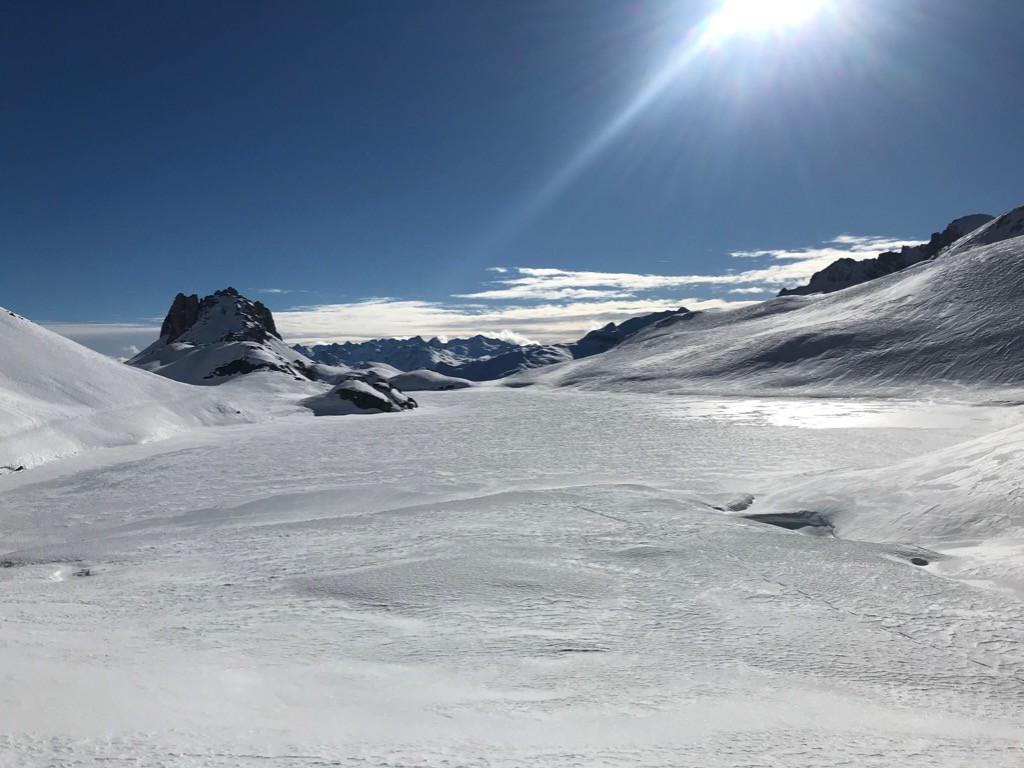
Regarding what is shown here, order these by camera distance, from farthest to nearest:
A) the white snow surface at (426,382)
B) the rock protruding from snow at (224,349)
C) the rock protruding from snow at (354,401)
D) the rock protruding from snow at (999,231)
→ the white snow surface at (426,382) → the rock protruding from snow at (999,231) → the rock protruding from snow at (224,349) → the rock protruding from snow at (354,401)

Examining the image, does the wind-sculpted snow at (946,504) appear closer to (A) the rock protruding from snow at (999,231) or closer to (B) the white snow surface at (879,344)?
(B) the white snow surface at (879,344)

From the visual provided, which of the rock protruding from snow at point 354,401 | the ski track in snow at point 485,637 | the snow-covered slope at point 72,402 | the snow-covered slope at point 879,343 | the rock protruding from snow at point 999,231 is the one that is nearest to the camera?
the ski track in snow at point 485,637

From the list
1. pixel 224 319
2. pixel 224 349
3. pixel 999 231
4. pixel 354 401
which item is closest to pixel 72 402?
pixel 354 401

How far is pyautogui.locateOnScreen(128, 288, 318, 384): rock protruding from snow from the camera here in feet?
280

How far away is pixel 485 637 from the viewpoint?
8.30 meters

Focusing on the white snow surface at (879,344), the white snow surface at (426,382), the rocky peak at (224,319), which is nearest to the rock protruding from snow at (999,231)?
the white snow surface at (879,344)

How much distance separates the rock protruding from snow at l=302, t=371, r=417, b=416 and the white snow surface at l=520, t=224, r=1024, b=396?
1904 inches

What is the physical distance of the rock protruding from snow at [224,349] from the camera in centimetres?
8544

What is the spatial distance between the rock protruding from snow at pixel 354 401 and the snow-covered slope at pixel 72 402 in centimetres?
1234

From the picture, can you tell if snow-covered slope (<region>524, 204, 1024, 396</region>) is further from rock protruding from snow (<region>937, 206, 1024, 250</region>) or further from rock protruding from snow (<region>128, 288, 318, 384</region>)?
rock protruding from snow (<region>128, 288, 318, 384</region>)

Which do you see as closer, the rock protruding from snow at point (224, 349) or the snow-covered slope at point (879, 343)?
the snow-covered slope at point (879, 343)

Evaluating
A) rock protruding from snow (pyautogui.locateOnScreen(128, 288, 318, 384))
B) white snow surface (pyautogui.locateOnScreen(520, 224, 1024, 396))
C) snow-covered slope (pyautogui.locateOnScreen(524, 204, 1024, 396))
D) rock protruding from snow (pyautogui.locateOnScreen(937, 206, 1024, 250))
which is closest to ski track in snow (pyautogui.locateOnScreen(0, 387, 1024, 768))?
white snow surface (pyautogui.locateOnScreen(520, 224, 1024, 396))

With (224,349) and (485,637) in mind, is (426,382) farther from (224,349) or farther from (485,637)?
(485,637)

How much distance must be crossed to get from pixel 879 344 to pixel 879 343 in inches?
15.9
